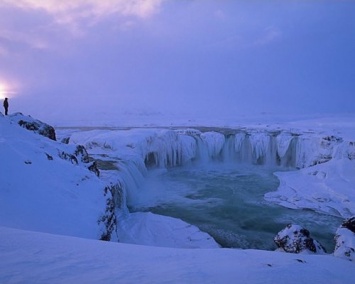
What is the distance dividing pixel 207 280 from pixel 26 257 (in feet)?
6.04

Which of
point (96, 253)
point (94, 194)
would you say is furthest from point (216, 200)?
point (96, 253)

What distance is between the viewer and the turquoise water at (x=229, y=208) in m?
11.7

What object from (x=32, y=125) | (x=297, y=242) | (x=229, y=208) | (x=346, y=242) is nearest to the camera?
(x=346, y=242)

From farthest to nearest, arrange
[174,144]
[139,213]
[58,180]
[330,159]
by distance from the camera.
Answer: [174,144]
[330,159]
[139,213]
[58,180]

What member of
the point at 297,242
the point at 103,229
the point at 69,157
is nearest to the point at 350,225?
the point at 297,242

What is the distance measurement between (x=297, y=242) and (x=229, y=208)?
715 centimetres

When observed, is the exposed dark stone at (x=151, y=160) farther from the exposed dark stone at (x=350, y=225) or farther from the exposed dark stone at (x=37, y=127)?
the exposed dark stone at (x=350, y=225)

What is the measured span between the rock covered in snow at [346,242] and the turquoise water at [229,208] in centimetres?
363

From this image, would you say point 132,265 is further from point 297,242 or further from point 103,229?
point 297,242

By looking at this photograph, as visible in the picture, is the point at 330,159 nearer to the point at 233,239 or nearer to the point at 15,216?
the point at 233,239

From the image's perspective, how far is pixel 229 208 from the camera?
14.7 metres

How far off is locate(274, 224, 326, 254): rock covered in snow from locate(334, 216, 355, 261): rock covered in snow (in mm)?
745

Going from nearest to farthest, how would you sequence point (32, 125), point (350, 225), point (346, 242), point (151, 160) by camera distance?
point (346, 242)
point (350, 225)
point (32, 125)
point (151, 160)

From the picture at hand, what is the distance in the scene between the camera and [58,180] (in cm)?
771
